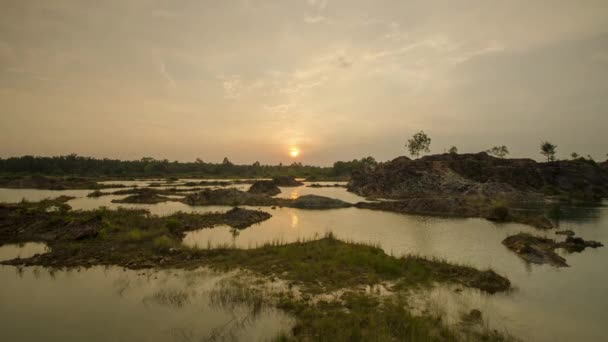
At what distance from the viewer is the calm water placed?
38.1 ft

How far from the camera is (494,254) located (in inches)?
827

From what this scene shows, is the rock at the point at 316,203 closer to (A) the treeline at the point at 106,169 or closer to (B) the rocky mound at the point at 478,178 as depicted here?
(B) the rocky mound at the point at 478,178

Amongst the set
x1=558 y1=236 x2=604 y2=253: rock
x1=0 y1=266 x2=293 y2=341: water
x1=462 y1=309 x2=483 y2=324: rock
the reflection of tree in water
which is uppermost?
x1=558 y1=236 x2=604 y2=253: rock

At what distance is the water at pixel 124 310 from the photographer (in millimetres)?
10148

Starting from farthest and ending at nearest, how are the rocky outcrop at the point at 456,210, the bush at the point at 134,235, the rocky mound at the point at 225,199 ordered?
1. the rocky mound at the point at 225,199
2. the rocky outcrop at the point at 456,210
3. the bush at the point at 134,235

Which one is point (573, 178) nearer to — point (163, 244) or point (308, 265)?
point (308, 265)

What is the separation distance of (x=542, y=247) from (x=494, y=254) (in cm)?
415

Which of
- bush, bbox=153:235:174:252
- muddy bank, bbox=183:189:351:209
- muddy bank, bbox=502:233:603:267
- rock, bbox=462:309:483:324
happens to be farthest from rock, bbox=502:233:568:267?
muddy bank, bbox=183:189:351:209

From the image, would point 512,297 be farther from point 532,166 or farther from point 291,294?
point 532,166

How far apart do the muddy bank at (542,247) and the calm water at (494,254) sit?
65cm

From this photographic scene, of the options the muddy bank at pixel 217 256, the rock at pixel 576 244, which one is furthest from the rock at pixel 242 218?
the rock at pixel 576 244

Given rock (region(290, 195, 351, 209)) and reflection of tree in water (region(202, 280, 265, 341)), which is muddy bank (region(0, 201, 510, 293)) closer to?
reflection of tree in water (region(202, 280, 265, 341))

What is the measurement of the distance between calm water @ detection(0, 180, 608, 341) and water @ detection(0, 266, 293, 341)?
6731 millimetres

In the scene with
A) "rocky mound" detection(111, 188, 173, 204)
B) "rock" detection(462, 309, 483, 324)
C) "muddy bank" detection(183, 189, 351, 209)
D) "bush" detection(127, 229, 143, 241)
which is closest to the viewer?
"rock" detection(462, 309, 483, 324)
